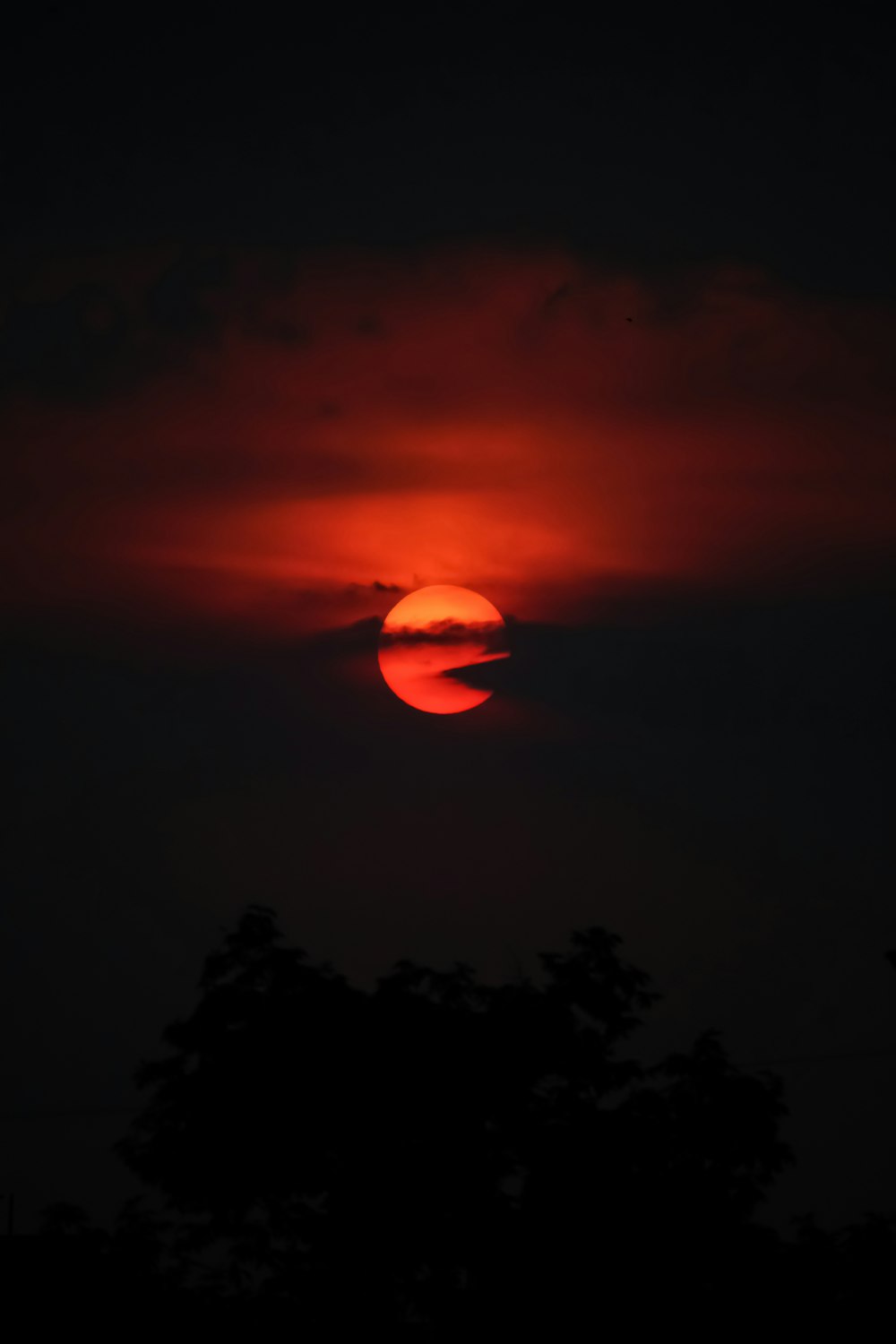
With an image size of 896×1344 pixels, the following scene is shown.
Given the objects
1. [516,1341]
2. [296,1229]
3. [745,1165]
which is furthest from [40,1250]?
[745,1165]

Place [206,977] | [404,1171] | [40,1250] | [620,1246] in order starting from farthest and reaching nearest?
[206,977] < [404,1171] < [40,1250] < [620,1246]

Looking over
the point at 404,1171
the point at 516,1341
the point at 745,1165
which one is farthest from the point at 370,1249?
the point at 745,1165

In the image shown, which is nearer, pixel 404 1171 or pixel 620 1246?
pixel 620 1246

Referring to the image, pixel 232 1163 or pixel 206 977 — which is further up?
pixel 206 977

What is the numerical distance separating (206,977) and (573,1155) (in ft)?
29.3

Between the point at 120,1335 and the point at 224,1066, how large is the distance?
5802 mm

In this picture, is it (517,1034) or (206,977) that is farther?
(206,977)

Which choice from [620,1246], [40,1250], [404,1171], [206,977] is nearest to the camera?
[620,1246]

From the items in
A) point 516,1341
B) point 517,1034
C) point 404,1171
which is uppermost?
point 517,1034

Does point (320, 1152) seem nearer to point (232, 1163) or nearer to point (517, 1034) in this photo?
point (232, 1163)

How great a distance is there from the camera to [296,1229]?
100 ft

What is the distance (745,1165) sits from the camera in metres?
28.7

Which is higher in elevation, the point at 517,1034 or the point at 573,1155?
the point at 517,1034

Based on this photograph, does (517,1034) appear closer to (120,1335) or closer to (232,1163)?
(232,1163)
